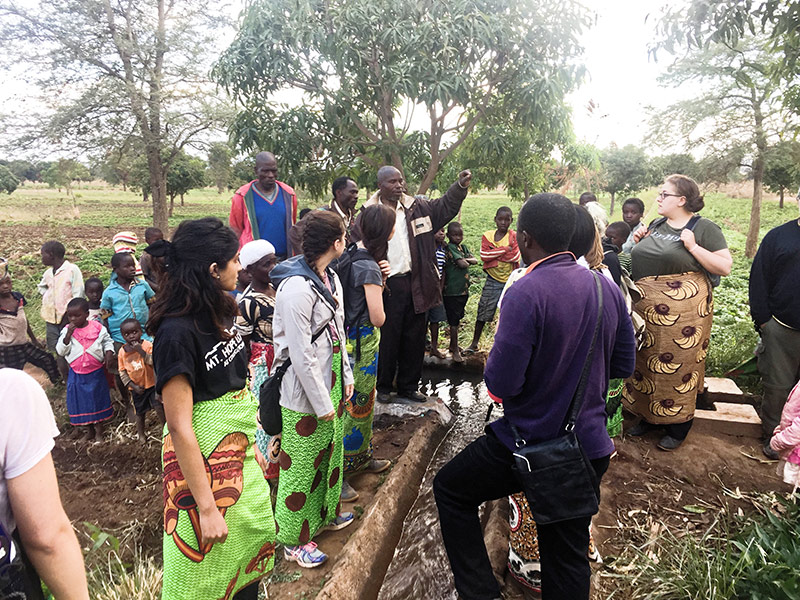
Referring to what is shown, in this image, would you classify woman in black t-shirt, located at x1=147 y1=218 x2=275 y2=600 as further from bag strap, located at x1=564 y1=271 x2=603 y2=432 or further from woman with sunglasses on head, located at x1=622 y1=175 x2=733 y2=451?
woman with sunglasses on head, located at x1=622 y1=175 x2=733 y2=451

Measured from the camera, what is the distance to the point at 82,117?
11.3 meters

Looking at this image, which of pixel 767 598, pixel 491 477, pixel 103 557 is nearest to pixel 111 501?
pixel 103 557

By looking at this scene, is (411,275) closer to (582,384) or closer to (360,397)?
(360,397)

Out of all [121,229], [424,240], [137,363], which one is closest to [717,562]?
[424,240]

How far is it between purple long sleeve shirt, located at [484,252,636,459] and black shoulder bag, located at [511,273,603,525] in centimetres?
4

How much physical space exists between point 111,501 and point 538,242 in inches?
140

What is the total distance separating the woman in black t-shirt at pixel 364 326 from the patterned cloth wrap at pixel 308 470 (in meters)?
0.33

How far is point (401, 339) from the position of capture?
4.50 m

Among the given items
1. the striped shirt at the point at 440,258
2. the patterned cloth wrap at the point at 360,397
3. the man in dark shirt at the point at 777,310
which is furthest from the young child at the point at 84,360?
the man in dark shirt at the point at 777,310

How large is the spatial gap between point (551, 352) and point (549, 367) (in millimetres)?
61

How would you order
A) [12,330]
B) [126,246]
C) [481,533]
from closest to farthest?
[481,533] < [12,330] < [126,246]

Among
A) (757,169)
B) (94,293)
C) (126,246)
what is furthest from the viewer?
(757,169)

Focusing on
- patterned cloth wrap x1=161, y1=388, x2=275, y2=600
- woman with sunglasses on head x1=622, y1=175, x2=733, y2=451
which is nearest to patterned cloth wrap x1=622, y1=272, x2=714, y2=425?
woman with sunglasses on head x1=622, y1=175, x2=733, y2=451

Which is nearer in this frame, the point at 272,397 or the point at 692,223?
the point at 272,397
